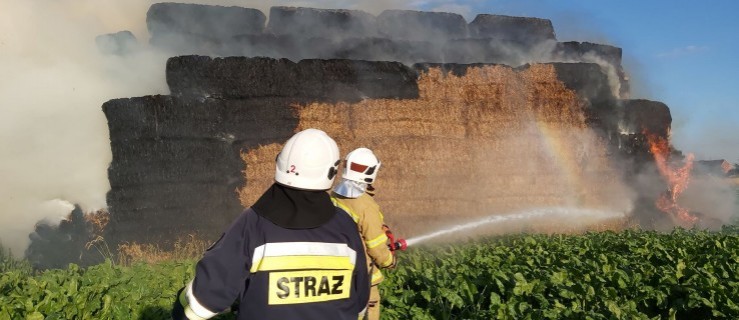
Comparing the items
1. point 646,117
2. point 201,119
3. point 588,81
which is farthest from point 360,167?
point 646,117

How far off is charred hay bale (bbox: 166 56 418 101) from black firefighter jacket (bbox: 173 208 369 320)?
39.2 feet

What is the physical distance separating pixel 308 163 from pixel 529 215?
1578 cm

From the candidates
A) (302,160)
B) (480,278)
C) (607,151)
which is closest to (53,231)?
(480,278)

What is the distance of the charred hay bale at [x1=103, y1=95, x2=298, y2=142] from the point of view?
1470cm

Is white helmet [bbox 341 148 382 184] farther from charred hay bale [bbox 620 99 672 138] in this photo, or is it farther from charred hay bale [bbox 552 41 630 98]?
charred hay bale [bbox 552 41 630 98]

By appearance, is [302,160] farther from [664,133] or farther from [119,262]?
[664,133]

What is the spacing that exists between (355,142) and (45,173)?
6699 millimetres

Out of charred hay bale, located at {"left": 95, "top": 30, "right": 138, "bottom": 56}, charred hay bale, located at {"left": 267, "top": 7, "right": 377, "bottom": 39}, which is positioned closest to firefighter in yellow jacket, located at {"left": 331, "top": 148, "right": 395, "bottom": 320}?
charred hay bale, located at {"left": 95, "top": 30, "right": 138, "bottom": 56}

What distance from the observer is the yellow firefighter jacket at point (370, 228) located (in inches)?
253

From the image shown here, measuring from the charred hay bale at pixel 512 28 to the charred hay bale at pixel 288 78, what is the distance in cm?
982

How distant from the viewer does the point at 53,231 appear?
1435 centimetres

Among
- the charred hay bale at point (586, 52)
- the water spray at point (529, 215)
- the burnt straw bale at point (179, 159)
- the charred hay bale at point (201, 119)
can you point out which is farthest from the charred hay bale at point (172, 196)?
the charred hay bale at point (586, 52)

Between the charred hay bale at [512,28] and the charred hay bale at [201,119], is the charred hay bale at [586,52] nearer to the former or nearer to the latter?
the charred hay bale at [512,28]

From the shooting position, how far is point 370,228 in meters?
6.51
